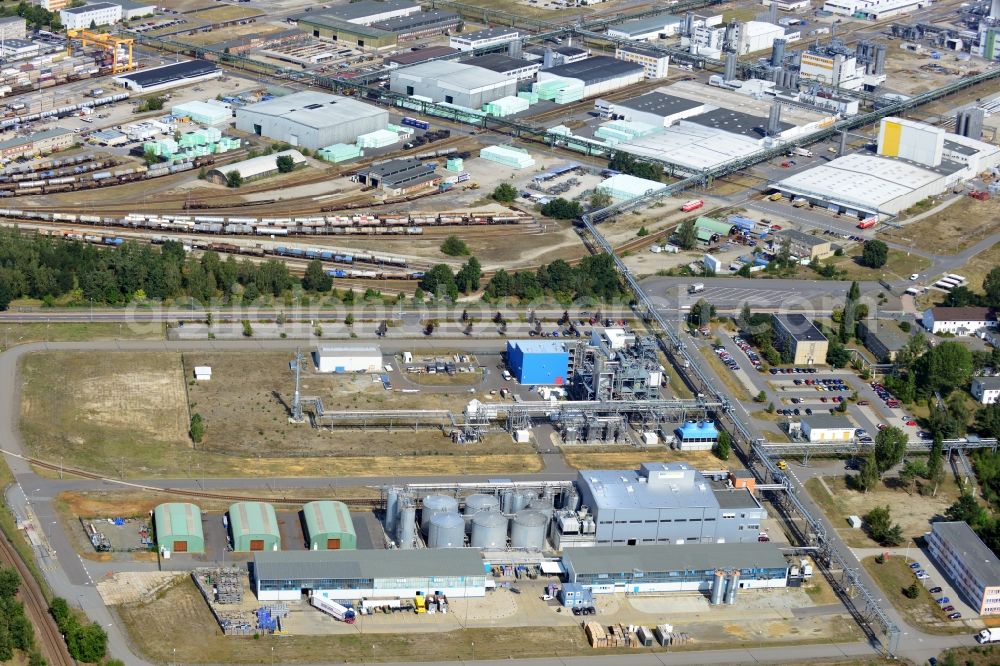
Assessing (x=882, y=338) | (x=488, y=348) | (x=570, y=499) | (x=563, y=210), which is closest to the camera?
(x=570, y=499)

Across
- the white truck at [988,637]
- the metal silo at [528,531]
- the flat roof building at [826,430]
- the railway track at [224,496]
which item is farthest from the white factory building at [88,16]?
the white truck at [988,637]

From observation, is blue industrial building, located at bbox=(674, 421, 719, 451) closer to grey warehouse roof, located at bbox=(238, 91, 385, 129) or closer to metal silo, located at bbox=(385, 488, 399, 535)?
metal silo, located at bbox=(385, 488, 399, 535)

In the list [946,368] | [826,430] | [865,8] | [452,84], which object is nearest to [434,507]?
[826,430]

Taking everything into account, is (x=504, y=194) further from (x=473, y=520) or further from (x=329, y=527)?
(x=329, y=527)

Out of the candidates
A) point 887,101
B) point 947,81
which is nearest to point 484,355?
point 887,101

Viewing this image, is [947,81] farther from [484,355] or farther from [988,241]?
[484,355]
